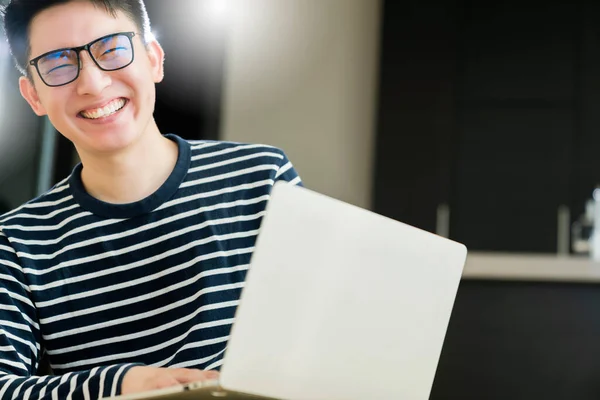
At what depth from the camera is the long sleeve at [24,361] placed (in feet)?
2.98

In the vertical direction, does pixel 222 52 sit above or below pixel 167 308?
above

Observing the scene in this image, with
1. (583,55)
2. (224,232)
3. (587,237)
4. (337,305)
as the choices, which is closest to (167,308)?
(224,232)

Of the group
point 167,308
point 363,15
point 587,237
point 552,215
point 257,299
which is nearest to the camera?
point 257,299

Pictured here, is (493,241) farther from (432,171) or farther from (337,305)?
(337,305)

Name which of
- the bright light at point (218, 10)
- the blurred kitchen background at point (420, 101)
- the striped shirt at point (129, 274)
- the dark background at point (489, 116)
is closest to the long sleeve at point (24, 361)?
the striped shirt at point (129, 274)

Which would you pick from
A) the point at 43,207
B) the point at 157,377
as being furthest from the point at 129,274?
the point at 157,377

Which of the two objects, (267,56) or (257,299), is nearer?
(257,299)

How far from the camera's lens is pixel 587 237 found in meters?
3.35

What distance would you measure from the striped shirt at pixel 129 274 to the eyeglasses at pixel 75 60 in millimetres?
163

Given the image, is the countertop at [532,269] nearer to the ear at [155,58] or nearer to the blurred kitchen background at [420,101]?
the blurred kitchen background at [420,101]

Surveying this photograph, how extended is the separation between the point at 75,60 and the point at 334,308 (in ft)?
2.02

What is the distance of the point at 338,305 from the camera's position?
0.84 m

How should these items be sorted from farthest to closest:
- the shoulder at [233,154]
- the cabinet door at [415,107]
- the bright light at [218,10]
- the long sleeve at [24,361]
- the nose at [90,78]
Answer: the cabinet door at [415,107] → the bright light at [218,10] → the shoulder at [233,154] → the nose at [90,78] → the long sleeve at [24,361]

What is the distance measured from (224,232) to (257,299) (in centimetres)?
50
